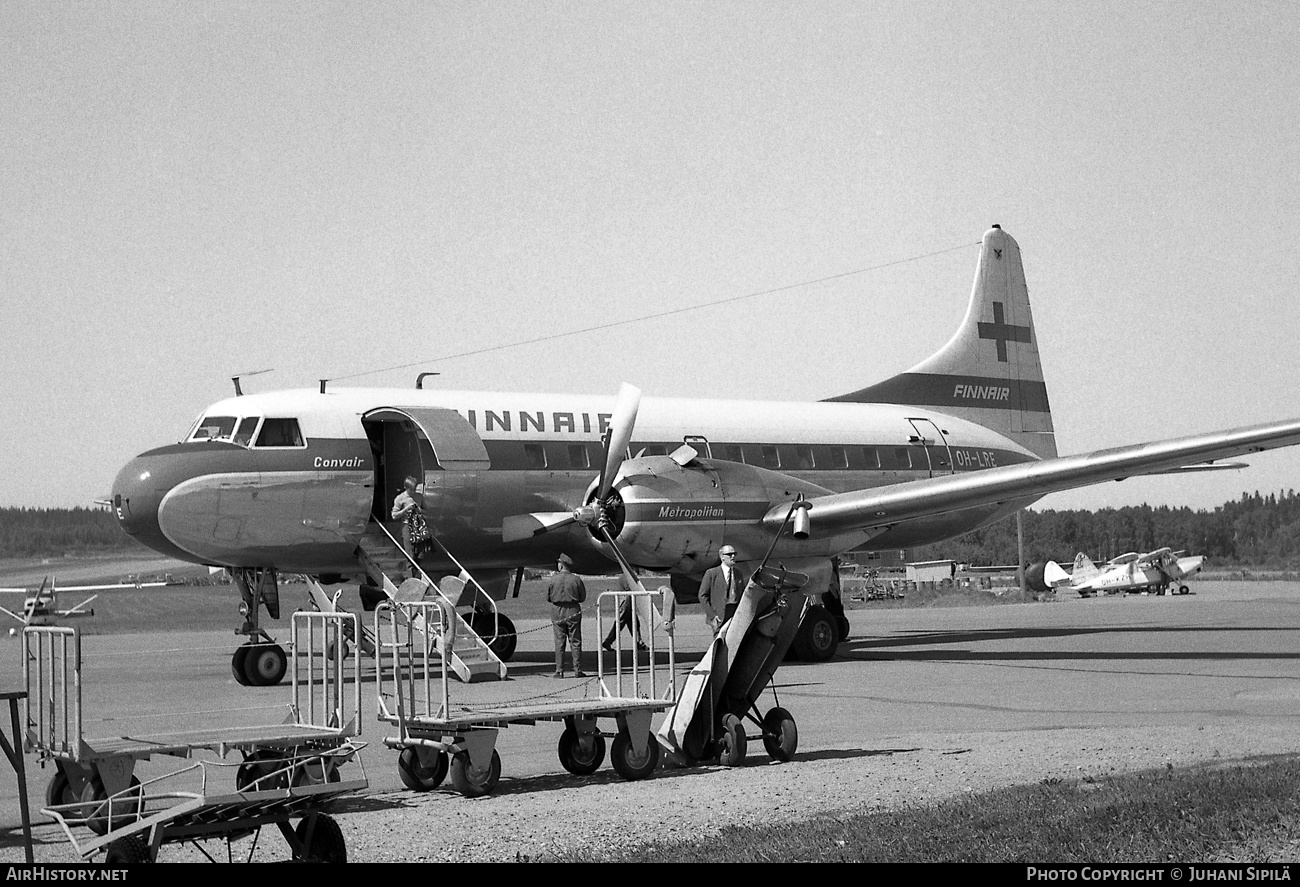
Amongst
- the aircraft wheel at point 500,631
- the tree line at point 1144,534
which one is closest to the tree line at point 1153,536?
the tree line at point 1144,534

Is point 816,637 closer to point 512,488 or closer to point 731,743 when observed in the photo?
point 512,488

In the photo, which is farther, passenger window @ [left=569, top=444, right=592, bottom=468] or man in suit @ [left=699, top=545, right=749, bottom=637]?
passenger window @ [left=569, top=444, right=592, bottom=468]

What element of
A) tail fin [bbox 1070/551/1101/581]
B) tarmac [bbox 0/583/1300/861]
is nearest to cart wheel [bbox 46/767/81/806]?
tarmac [bbox 0/583/1300/861]

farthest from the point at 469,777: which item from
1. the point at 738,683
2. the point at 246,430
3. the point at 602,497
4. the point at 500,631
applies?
the point at 500,631

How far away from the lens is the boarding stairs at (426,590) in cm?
1302

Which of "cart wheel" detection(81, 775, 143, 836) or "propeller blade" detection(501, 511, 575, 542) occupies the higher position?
"propeller blade" detection(501, 511, 575, 542)

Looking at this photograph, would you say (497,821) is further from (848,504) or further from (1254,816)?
(848,504)

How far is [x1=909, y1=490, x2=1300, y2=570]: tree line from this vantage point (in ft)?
329

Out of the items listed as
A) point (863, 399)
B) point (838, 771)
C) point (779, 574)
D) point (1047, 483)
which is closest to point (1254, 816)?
point (838, 771)

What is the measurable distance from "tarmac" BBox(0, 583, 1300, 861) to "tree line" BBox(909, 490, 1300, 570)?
76928mm

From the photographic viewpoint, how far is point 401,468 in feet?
65.8

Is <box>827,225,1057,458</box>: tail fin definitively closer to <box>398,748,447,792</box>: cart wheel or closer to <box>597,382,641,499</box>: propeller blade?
<box>597,382,641,499</box>: propeller blade

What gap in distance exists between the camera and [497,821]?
8.27 m
